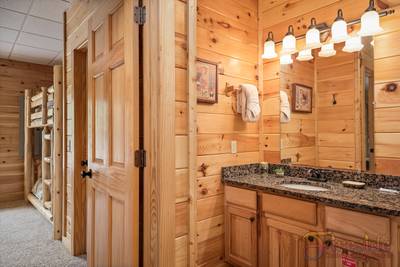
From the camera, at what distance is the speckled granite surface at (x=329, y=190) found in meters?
1.32

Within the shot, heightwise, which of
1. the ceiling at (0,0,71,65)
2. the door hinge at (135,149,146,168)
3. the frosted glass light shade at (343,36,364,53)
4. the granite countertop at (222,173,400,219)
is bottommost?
the granite countertop at (222,173,400,219)

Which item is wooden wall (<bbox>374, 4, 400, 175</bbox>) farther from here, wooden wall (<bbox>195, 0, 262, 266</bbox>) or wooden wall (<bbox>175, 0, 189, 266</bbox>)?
wooden wall (<bbox>175, 0, 189, 266</bbox>)

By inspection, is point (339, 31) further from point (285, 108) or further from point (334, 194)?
point (334, 194)

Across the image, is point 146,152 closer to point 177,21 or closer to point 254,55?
point 177,21

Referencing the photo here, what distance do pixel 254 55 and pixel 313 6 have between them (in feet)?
1.99

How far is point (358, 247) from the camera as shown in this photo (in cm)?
135

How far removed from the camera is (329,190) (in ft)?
5.49

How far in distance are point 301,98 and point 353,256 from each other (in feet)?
4.38

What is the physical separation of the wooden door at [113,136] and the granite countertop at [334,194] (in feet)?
2.83

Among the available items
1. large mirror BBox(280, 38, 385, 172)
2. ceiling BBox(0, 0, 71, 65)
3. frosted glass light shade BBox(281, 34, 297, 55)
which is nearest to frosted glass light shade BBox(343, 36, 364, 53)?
large mirror BBox(280, 38, 385, 172)

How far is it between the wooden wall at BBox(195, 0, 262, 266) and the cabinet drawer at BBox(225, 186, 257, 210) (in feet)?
0.26

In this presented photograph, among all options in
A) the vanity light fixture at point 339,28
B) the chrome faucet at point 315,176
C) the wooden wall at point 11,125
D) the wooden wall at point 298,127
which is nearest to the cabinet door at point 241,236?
the chrome faucet at point 315,176

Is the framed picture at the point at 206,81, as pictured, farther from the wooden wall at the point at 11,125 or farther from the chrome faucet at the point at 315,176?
the wooden wall at the point at 11,125

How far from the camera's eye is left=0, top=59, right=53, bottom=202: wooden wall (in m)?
4.71
